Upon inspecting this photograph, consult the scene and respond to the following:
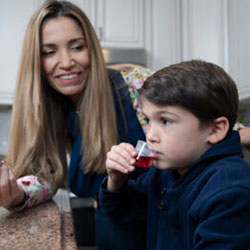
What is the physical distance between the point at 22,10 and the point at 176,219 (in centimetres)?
219

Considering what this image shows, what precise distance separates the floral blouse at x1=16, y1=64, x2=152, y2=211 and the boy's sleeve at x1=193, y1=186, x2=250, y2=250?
1.86 ft

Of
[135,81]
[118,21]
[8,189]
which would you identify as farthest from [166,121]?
[118,21]

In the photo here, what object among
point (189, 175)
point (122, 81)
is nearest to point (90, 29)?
point (122, 81)

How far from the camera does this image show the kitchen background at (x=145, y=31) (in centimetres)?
225

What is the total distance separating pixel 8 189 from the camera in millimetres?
914

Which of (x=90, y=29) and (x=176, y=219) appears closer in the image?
(x=176, y=219)

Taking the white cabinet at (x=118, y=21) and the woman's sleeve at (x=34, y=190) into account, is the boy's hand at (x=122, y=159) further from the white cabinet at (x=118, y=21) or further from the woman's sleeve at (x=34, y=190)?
the white cabinet at (x=118, y=21)

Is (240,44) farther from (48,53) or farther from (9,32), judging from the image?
(9,32)

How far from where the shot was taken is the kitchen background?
2246 millimetres

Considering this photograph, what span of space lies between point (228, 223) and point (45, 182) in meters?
0.73

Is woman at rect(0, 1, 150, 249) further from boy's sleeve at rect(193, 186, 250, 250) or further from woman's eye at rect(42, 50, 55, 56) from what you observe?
boy's sleeve at rect(193, 186, 250, 250)

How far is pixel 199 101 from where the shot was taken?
720 mm

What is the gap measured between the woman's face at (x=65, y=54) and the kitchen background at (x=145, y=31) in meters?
1.08

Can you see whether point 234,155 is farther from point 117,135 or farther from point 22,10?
point 22,10
